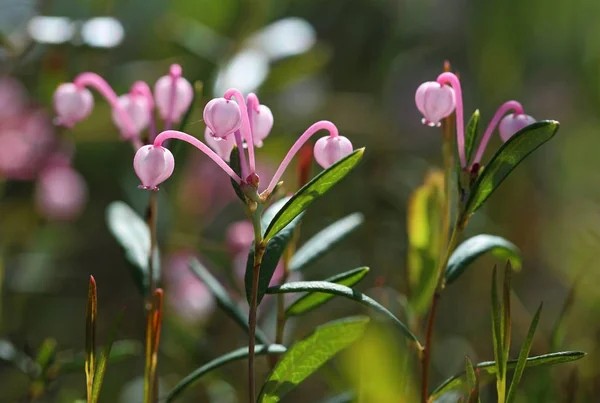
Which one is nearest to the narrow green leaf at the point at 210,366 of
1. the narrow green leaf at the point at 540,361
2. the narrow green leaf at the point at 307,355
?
the narrow green leaf at the point at 307,355

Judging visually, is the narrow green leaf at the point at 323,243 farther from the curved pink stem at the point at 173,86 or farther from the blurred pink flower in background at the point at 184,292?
the blurred pink flower in background at the point at 184,292

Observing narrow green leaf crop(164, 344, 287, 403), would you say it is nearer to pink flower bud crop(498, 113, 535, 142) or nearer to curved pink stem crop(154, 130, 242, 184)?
curved pink stem crop(154, 130, 242, 184)

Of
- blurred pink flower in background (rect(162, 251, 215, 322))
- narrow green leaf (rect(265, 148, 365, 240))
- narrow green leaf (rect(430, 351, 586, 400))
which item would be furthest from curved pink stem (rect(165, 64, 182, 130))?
blurred pink flower in background (rect(162, 251, 215, 322))

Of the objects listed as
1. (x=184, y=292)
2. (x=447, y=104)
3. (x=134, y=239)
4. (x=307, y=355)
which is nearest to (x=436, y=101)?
(x=447, y=104)

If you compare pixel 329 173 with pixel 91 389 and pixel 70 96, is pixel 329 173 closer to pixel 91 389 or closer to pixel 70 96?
pixel 91 389

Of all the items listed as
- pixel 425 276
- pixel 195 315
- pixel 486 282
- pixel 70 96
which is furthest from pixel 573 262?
pixel 70 96

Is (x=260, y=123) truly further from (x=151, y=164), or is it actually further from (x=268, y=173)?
(x=268, y=173)

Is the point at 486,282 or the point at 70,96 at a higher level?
the point at 70,96
